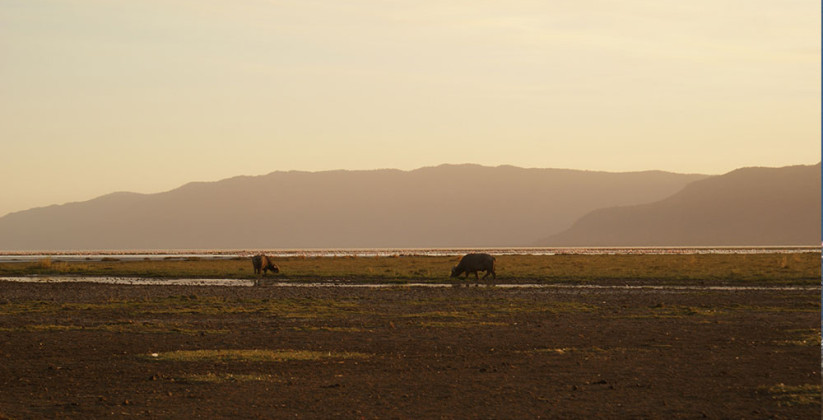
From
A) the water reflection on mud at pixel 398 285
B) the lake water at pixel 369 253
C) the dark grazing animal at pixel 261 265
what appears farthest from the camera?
the lake water at pixel 369 253

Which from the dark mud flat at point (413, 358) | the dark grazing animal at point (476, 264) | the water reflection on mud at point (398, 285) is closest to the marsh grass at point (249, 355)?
the dark mud flat at point (413, 358)

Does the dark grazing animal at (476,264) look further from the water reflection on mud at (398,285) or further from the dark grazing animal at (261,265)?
the dark grazing animal at (261,265)

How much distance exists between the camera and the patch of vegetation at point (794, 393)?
13.2 m

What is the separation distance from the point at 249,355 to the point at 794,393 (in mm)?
9656

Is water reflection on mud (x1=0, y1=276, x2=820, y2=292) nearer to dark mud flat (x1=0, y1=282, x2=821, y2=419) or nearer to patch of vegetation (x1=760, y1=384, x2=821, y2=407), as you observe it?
dark mud flat (x1=0, y1=282, x2=821, y2=419)

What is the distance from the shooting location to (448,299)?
3170 cm

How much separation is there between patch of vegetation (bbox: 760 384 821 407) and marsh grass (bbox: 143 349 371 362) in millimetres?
7431

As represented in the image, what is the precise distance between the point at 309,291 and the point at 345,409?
2338 centimetres

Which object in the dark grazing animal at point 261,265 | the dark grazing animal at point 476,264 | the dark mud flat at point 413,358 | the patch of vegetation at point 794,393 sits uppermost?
the dark grazing animal at point 261,265

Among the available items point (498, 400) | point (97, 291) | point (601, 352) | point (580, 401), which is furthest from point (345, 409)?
point (97, 291)

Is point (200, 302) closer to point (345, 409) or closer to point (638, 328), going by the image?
point (638, 328)

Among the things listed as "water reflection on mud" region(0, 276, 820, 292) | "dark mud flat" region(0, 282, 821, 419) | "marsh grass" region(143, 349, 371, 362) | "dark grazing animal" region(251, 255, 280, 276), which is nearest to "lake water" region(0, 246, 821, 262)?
"dark grazing animal" region(251, 255, 280, 276)

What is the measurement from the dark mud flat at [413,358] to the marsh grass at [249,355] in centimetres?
4

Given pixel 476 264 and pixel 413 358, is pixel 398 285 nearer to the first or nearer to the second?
pixel 476 264
